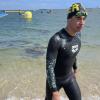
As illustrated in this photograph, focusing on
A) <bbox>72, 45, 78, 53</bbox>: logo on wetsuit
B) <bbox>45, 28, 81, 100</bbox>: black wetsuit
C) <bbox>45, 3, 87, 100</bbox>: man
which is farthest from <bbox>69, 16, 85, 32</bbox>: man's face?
<bbox>72, 45, 78, 53</bbox>: logo on wetsuit

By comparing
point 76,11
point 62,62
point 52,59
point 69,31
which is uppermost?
point 76,11

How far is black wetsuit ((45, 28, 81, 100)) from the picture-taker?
379 centimetres

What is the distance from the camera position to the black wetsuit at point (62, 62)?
379 cm

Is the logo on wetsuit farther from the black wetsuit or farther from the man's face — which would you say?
the man's face

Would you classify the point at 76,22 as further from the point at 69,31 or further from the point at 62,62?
the point at 62,62

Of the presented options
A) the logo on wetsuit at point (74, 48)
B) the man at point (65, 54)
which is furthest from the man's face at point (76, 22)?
the logo on wetsuit at point (74, 48)

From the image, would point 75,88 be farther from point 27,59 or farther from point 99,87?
point 27,59

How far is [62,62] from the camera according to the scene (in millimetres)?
4062

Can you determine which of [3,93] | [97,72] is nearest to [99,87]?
[97,72]

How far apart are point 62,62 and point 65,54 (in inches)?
5.7

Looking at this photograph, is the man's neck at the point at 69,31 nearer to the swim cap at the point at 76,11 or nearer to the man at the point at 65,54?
the man at the point at 65,54

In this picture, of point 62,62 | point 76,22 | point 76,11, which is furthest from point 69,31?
point 62,62

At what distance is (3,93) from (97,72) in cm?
387

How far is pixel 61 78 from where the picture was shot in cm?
424
